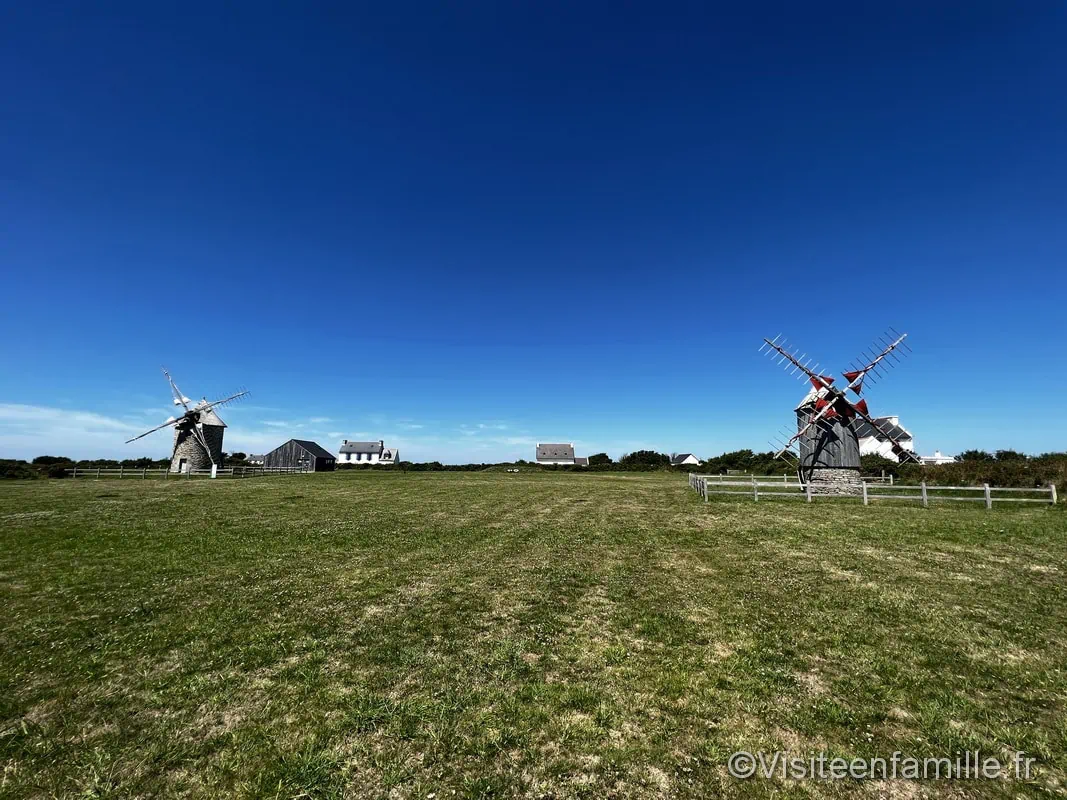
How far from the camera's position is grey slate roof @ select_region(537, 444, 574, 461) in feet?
408

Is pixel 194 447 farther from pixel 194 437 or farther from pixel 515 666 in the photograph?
pixel 515 666

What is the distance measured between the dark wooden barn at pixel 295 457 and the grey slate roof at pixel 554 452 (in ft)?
194

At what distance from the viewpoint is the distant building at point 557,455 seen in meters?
124

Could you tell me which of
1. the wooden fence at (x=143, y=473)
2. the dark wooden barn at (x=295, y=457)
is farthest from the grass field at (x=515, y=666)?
the dark wooden barn at (x=295, y=457)

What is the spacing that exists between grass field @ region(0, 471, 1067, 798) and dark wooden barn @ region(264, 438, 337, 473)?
231ft

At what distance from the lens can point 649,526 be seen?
1889cm

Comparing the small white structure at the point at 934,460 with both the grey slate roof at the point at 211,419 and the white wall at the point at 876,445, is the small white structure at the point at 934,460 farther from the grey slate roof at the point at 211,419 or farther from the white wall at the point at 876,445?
the grey slate roof at the point at 211,419

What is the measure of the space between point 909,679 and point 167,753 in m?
9.32

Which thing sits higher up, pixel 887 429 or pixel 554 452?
pixel 887 429

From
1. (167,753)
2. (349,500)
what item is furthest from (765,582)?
(349,500)

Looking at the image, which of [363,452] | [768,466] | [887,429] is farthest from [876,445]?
[363,452]

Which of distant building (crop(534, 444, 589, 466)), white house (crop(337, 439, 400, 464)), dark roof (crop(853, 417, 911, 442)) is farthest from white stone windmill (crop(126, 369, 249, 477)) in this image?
dark roof (crop(853, 417, 911, 442))

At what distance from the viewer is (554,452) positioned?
414 feet

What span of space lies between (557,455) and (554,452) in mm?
1457
